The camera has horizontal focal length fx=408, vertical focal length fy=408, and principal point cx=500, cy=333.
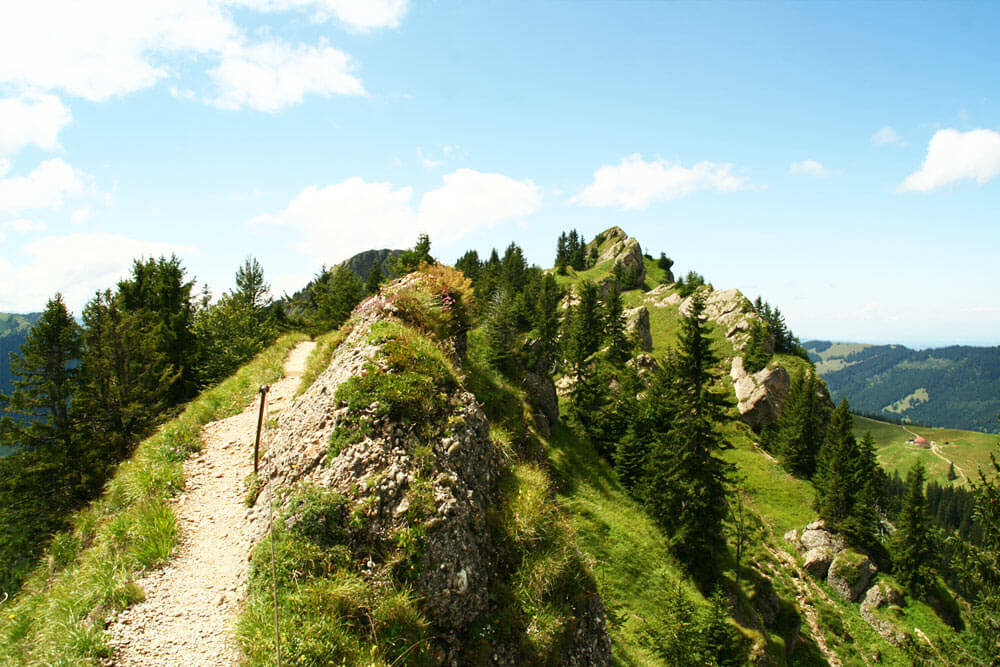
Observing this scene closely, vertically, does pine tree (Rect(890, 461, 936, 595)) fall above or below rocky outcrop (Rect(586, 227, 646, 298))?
below

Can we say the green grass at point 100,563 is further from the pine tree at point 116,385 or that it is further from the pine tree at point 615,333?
the pine tree at point 615,333

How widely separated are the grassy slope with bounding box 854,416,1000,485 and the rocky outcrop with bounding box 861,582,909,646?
15946cm

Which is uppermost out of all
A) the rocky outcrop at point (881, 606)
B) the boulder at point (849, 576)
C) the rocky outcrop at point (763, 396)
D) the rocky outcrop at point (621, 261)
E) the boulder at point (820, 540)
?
the rocky outcrop at point (621, 261)

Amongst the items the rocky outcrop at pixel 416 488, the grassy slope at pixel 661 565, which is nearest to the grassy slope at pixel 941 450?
the grassy slope at pixel 661 565

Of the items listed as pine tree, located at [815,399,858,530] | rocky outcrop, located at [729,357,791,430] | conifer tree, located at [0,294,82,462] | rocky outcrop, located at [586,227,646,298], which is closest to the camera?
conifer tree, located at [0,294,82,462]

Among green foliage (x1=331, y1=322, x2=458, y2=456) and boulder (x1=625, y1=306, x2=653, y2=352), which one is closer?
green foliage (x1=331, y1=322, x2=458, y2=456)

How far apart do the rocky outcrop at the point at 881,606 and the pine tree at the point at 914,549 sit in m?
2.13

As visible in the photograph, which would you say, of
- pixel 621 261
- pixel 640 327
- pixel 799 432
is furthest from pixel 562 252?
pixel 799 432

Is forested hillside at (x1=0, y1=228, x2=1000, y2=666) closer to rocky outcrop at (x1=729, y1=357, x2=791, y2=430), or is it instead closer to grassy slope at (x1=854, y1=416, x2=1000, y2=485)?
rocky outcrop at (x1=729, y1=357, x2=791, y2=430)

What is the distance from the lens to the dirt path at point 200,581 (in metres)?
7.14

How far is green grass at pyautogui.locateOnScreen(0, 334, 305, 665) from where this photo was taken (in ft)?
23.8

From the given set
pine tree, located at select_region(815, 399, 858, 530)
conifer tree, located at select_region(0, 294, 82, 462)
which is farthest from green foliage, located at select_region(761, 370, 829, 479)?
conifer tree, located at select_region(0, 294, 82, 462)

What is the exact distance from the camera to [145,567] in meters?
8.71

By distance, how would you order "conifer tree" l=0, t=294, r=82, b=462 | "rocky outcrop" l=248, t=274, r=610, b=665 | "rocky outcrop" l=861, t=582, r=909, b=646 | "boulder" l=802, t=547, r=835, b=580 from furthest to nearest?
"boulder" l=802, t=547, r=835, b=580 → "rocky outcrop" l=861, t=582, r=909, b=646 → "conifer tree" l=0, t=294, r=82, b=462 → "rocky outcrop" l=248, t=274, r=610, b=665
